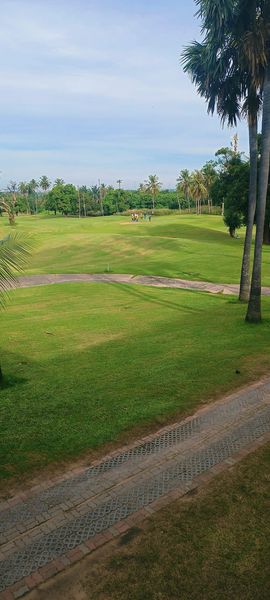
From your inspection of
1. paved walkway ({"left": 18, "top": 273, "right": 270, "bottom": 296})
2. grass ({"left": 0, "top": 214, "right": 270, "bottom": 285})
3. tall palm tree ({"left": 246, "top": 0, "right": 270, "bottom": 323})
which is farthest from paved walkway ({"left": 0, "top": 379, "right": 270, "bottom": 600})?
grass ({"left": 0, "top": 214, "right": 270, "bottom": 285})

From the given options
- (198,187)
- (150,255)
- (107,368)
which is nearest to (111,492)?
(107,368)

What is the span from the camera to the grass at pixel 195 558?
4082mm

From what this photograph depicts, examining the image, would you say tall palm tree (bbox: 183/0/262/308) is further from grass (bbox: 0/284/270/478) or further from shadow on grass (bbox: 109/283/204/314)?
grass (bbox: 0/284/270/478)

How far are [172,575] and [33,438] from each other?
3.51 m

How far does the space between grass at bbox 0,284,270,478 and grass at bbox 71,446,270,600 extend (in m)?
2.13

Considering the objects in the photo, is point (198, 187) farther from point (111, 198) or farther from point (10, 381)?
point (10, 381)

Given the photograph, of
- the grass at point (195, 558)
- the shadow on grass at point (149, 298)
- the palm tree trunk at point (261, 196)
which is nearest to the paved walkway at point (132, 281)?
the shadow on grass at point (149, 298)

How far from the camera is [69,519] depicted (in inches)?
201

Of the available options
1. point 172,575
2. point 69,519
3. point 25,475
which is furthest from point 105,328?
point 172,575

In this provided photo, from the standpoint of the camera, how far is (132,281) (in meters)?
28.0

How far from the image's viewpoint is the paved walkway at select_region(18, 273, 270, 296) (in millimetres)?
24938

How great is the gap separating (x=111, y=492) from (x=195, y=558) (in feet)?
4.85

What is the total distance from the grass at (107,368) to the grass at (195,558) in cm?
213

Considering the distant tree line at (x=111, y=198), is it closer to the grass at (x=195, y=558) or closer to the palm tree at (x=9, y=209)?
the palm tree at (x=9, y=209)
